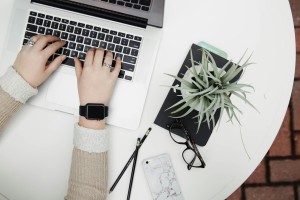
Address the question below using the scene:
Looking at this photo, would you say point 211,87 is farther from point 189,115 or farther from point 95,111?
point 95,111

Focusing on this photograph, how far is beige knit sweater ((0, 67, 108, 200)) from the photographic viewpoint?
32.4 inches

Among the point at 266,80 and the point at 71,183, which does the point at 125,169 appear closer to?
the point at 71,183

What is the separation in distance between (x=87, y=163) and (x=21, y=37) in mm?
367

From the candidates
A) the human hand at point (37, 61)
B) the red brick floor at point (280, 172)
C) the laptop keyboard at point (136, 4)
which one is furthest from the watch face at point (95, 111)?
the red brick floor at point (280, 172)

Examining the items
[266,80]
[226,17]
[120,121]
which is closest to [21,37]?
[120,121]

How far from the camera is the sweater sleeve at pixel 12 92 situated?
2.73ft

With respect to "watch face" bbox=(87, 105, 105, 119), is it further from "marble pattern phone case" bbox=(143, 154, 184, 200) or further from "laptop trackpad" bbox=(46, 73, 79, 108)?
"marble pattern phone case" bbox=(143, 154, 184, 200)

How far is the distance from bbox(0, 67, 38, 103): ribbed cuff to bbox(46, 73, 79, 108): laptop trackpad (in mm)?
44

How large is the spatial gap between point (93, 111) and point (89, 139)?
0.07 metres

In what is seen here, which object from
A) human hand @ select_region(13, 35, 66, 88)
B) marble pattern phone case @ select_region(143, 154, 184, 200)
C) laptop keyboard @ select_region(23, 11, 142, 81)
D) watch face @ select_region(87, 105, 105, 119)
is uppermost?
laptop keyboard @ select_region(23, 11, 142, 81)

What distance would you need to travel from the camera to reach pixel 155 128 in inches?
34.5

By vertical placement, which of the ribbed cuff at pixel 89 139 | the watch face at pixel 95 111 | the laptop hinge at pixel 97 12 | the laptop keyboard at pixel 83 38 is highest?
the laptop hinge at pixel 97 12

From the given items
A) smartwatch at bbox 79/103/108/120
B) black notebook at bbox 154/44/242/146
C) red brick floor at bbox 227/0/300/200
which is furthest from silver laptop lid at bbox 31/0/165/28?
red brick floor at bbox 227/0/300/200

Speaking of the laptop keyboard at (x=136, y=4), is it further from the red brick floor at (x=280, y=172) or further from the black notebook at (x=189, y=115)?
the red brick floor at (x=280, y=172)
